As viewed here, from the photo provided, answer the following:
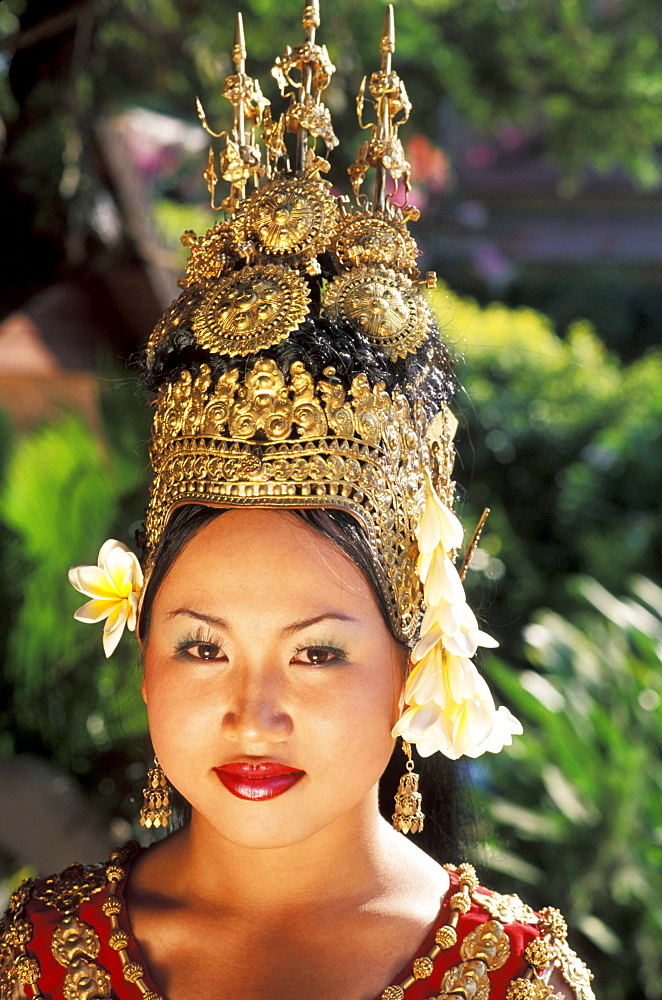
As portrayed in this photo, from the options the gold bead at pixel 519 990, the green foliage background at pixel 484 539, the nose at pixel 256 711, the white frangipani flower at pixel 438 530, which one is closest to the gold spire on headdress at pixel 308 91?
the green foliage background at pixel 484 539

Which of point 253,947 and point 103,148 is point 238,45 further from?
point 103,148

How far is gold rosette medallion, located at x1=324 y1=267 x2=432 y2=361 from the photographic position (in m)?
1.71

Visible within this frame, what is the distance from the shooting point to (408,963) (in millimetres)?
1727

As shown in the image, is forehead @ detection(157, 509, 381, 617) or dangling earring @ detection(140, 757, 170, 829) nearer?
forehead @ detection(157, 509, 381, 617)

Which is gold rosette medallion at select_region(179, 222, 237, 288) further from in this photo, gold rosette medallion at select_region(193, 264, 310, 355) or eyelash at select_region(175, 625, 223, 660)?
eyelash at select_region(175, 625, 223, 660)

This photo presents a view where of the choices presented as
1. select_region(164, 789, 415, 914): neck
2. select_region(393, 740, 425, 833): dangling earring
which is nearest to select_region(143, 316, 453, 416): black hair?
select_region(393, 740, 425, 833): dangling earring

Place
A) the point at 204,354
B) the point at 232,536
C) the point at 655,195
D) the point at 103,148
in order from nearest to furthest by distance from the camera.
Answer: the point at 232,536
the point at 204,354
the point at 103,148
the point at 655,195

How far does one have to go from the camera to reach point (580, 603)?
5.69m

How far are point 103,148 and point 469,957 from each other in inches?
130

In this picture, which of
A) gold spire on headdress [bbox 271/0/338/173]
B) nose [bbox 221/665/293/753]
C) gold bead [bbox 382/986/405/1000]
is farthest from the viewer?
gold spire on headdress [bbox 271/0/338/173]

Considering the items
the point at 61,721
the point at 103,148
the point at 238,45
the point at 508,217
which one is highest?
the point at 508,217

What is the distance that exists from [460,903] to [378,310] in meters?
0.92

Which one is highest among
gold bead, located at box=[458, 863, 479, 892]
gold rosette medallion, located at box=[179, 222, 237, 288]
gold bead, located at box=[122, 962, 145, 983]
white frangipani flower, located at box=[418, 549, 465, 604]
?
gold rosette medallion, located at box=[179, 222, 237, 288]

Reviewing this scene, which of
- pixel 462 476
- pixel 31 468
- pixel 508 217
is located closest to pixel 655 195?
pixel 508 217
